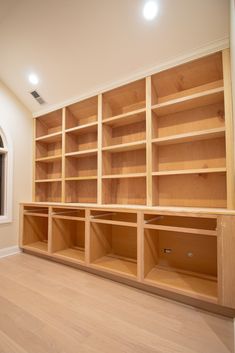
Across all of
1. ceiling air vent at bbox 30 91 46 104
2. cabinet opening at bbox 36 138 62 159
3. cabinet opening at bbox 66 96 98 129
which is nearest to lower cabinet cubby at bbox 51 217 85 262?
cabinet opening at bbox 36 138 62 159

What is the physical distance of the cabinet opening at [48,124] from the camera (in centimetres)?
311

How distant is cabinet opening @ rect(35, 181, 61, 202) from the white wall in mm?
140

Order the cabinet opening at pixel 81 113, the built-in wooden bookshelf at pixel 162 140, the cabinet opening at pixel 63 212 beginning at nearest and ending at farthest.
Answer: the built-in wooden bookshelf at pixel 162 140
the cabinet opening at pixel 63 212
the cabinet opening at pixel 81 113

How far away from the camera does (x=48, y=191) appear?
3.30 metres

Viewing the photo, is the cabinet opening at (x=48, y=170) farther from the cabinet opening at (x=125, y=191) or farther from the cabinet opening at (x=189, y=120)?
the cabinet opening at (x=189, y=120)

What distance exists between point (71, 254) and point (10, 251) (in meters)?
1.07

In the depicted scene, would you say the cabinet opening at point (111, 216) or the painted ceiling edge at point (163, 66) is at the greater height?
the painted ceiling edge at point (163, 66)

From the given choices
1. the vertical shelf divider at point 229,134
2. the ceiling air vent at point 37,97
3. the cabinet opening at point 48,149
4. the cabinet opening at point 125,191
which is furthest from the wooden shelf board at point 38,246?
the vertical shelf divider at point 229,134

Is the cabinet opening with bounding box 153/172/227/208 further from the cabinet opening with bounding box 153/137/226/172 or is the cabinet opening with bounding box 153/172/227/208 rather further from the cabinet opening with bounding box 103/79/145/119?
the cabinet opening with bounding box 103/79/145/119

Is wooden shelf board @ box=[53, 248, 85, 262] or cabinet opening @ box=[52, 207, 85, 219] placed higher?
cabinet opening @ box=[52, 207, 85, 219]

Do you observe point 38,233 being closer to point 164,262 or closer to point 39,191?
point 39,191

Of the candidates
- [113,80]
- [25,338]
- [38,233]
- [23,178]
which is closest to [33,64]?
[113,80]

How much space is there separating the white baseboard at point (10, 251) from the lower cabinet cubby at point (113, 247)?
147 centimetres

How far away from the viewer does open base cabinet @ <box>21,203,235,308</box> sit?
139 cm
